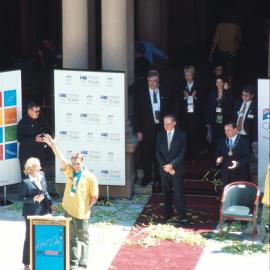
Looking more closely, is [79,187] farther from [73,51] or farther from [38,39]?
[38,39]

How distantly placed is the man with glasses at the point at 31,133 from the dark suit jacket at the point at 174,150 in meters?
2.27

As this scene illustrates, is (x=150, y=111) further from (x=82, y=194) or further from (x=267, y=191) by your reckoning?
(x=82, y=194)

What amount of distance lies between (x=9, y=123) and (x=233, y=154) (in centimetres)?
417

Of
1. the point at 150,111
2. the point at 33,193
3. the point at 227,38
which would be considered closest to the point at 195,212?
the point at 150,111

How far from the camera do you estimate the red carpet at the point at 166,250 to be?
16.8m

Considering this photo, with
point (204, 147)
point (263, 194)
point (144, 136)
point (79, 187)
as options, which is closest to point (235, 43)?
point (204, 147)

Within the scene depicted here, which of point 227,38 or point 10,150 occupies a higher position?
point 227,38

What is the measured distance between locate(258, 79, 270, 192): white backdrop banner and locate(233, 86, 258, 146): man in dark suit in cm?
38

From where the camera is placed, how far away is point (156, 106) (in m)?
19.8

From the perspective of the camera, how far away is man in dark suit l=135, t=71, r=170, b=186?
19.7 m

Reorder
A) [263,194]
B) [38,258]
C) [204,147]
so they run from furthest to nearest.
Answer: [204,147], [263,194], [38,258]

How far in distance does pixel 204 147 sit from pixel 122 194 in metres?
2.37

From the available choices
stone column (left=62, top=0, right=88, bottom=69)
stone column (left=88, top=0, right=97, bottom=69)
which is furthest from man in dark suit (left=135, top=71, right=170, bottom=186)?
stone column (left=88, top=0, right=97, bottom=69)

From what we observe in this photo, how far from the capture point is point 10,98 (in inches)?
771
